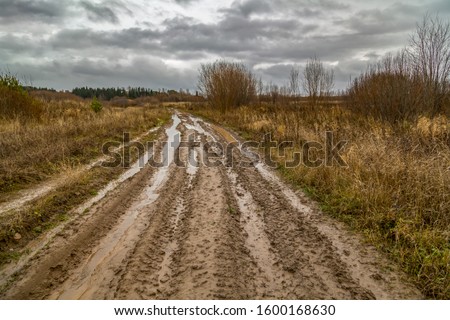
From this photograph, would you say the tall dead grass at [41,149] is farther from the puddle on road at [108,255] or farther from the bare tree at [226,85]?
the bare tree at [226,85]

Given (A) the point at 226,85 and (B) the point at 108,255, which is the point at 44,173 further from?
(A) the point at 226,85

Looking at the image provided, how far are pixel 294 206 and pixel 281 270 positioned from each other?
2.30 metres

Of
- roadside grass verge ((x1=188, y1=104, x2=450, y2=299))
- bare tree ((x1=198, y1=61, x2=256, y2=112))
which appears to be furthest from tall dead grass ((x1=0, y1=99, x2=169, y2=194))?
bare tree ((x1=198, y1=61, x2=256, y2=112))

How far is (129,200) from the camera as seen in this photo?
5.99 metres

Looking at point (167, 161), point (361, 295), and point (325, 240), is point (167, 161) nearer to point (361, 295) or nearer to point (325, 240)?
point (325, 240)

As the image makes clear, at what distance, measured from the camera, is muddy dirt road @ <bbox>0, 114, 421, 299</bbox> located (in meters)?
3.12

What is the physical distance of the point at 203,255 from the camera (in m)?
3.79

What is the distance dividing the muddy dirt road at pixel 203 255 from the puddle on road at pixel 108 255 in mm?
13

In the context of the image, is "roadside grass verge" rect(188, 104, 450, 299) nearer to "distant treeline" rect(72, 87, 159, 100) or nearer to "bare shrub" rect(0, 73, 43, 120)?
"bare shrub" rect(0, 73, 43, 120)

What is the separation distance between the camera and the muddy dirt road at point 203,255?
312 cm

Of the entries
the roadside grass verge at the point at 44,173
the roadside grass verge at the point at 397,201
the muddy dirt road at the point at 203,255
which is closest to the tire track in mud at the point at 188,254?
the muddy dirt road at the point at 203,255

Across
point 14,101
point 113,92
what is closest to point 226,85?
point 14,101

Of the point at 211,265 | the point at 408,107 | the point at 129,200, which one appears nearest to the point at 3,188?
the point at 129,200

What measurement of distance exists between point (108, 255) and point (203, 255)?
4.06 feet
